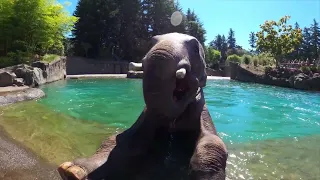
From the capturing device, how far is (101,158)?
8.94ft

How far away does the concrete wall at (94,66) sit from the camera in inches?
1331

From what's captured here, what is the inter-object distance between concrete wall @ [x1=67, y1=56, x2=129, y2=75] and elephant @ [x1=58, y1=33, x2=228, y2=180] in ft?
105

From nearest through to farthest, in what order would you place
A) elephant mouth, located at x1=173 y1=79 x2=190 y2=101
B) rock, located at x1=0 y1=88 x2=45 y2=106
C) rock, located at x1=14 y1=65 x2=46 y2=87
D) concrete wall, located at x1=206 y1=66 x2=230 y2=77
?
1. elephant mouth, located at x1=173 y1=79 x2=190 y2=101
2. rock, located at x1=0 y1=88 x2=45 y2=106
3. rock, located at x1=14 y1=65 x2=46 y2=87
4. concrete wall, located at x1=206 y1=66 x2=230 y2=77

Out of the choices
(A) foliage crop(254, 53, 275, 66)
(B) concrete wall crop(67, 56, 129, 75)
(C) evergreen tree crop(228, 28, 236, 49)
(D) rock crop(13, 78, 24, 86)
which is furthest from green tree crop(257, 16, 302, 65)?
(C) evergreen tree crop(228, 28, 236, 49)

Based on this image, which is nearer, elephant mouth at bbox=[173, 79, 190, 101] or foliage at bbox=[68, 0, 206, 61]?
elephant mouth at bbox=[173, 79, 190, 101]

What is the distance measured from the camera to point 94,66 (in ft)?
116

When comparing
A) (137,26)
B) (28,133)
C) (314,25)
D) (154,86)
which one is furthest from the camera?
(314,25)

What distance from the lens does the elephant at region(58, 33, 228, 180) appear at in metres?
2.31

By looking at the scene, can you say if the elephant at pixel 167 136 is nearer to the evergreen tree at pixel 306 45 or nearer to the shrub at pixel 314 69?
the shrub at pixel 314 69

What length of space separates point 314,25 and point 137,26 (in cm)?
3705

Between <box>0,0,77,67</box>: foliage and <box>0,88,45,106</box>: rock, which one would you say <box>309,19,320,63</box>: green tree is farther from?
<box>0,88,45,106</box>: rock

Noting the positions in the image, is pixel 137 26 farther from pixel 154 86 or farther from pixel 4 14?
pixel 154 86

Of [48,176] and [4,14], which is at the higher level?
[4,14]

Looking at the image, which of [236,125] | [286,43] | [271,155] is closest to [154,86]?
[271,155]
